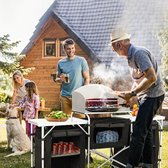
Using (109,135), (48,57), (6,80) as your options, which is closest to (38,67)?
(48,57)

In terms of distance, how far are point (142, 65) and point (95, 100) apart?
26.8 inches

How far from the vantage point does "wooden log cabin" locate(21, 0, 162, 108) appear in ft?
40.4

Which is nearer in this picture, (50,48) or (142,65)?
(142,65)

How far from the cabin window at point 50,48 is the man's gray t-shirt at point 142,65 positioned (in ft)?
31.4

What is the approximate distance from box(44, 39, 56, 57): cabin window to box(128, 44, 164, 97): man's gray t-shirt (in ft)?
31.4

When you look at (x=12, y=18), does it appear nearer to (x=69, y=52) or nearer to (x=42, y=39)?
(x=42, y=39)

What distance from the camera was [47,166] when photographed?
11.1ft

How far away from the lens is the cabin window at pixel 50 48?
12859mm

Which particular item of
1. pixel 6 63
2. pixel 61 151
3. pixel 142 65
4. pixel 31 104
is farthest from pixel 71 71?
pixel 6 63

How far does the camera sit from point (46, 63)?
13.0 metres

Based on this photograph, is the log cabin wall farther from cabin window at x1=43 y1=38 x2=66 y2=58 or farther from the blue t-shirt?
the blue t-shirt

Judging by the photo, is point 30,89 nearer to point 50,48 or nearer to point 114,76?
point 114,76

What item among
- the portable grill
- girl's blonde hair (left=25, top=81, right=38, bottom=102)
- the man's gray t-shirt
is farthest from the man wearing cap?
girl's blonde hair (left=25, top=81, right=38, bottom=102)

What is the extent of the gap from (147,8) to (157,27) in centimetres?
111
